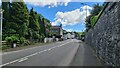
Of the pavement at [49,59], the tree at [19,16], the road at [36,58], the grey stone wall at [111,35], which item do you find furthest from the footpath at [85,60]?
the tree at [19,16]

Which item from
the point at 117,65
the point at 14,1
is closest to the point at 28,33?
the point at 14,1

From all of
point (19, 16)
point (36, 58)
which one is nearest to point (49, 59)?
point (36, 58)

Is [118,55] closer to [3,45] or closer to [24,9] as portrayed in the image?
[3,45]

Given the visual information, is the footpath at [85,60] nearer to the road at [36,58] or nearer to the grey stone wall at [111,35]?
the road at [36,58]

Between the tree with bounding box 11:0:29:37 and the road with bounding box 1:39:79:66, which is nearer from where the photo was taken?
the road with bounding box 1:39:79:66

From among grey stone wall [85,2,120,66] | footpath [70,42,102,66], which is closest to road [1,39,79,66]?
footpath [70,42,102,66]

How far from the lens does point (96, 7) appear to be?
2195 inches

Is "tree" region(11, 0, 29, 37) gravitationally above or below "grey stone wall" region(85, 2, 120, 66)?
above

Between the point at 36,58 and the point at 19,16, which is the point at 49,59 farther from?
the point at 19,16

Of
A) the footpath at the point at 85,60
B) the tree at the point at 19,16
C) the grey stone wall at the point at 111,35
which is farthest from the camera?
the tree at the point at 19,16

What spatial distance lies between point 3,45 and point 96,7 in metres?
28.8

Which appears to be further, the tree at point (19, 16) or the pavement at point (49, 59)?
the tree at point (19, 16)

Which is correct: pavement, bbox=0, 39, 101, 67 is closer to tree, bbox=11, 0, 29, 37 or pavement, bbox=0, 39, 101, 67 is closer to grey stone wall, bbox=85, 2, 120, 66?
grey stone wall, bbox=85, 2, 120, 66

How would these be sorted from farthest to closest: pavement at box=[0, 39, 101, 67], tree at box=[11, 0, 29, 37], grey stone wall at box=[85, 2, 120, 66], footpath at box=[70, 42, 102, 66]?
1. tree at box=[11, 0, 29, 37]
2. pavement at box=[0, 39, 101, 67]
3. footpath at box=[70, 42, 102, 66]
4. grey stone wall at box=[85, 2, 120, 66]
